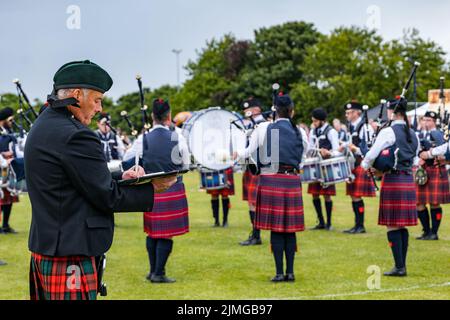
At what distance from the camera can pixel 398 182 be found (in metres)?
6.17

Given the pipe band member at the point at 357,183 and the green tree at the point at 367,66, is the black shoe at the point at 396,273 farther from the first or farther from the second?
→ the green tree at the point at 367,66

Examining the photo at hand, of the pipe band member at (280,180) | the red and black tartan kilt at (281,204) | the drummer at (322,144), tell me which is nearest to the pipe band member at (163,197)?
the pipe band member at (280,180)

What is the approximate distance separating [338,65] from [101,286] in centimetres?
2477

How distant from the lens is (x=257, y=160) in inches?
229

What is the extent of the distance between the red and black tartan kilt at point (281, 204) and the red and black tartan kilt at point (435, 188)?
10.2 ft

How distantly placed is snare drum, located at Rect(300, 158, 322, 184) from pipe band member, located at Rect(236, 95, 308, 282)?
2.73 m

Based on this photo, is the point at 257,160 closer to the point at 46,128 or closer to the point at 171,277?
the point at 171,277

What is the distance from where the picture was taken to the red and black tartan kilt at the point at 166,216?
A: 5961 mm

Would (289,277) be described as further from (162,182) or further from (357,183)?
(357,183)

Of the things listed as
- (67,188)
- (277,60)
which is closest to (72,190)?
(67,188)

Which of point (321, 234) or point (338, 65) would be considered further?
point (338, 65)

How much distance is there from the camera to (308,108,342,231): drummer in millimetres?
8844

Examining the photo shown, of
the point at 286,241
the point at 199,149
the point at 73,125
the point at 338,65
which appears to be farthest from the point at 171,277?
the point at 338,65

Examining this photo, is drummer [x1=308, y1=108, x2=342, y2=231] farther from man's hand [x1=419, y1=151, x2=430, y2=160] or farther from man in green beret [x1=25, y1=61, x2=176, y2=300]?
man in green beret [x1=25, y1=61, x2=176, y2=300]
